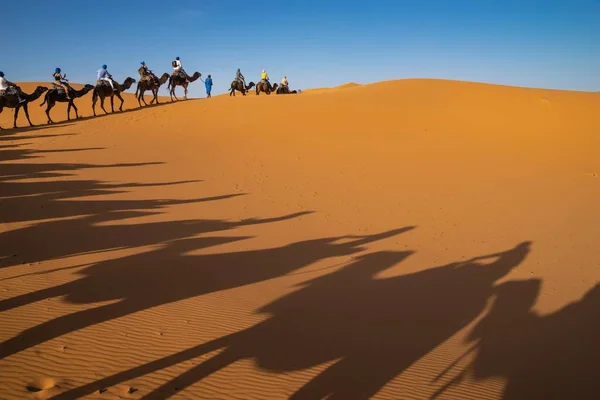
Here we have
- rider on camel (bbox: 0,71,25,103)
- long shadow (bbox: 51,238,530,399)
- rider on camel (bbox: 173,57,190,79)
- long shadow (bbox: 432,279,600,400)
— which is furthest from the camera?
rider on camel (bbox: 173,57,190,79)

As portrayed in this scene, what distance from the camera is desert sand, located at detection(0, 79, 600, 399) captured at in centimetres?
484

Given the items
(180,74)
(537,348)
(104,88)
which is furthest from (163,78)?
(537,348)

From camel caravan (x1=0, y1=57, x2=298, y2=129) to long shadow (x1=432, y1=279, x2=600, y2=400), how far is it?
22252 millimetres

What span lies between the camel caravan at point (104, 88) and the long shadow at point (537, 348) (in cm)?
2225

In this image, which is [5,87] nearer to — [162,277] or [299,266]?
[162,277]

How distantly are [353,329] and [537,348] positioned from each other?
2.38m

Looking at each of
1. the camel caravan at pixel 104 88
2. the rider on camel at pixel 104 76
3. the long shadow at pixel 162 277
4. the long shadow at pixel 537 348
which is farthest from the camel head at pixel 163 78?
the long shadow at pixel 537 348

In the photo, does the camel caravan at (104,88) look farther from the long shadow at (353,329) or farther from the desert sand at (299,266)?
the long shadow at (353,329)

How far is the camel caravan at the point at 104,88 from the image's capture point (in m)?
21.0

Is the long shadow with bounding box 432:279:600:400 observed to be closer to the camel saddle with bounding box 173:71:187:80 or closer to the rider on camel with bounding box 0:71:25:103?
the rider on camel with bounding box 0:71:25:103

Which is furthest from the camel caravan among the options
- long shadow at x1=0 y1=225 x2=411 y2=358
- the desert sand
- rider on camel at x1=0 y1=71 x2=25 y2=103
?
long shadow at x1=0 y1=225 x2=411 y2=358

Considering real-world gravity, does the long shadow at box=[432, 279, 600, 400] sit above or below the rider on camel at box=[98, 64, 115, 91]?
below

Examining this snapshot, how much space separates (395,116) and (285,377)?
19.6 m

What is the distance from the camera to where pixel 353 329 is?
5891 millimetres
